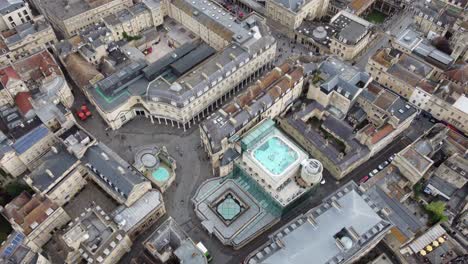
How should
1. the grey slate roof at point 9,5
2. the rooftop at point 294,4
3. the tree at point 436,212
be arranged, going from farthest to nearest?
the rooftop at point 294,4, the grey slate roof at point 9,5, the tree at point 436,212

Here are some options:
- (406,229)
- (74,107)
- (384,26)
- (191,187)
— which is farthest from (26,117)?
(384,26)

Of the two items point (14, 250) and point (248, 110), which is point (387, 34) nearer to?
point (248, 110)

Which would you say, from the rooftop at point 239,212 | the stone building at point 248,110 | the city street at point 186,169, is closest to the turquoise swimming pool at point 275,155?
the rooftop at point 239,212

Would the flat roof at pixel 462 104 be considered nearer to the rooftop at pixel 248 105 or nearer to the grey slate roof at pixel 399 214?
the grey slate roof at pixel 399 214

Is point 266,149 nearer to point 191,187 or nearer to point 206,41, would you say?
point 191,187

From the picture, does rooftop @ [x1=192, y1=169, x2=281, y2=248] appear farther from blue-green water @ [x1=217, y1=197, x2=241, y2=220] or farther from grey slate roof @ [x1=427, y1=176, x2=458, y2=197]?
grey slate roof @ [x1=427, y1=176, x2=458, y2=197]

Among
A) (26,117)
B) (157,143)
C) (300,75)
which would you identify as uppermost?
(300,75)

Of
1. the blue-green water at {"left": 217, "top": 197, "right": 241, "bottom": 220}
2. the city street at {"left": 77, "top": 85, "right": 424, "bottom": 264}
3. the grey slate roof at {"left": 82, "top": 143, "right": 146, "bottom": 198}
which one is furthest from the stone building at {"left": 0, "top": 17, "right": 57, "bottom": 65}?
the blue-green water at {"left": 217, "top": 197, "right": 241, "bottom": 220}
